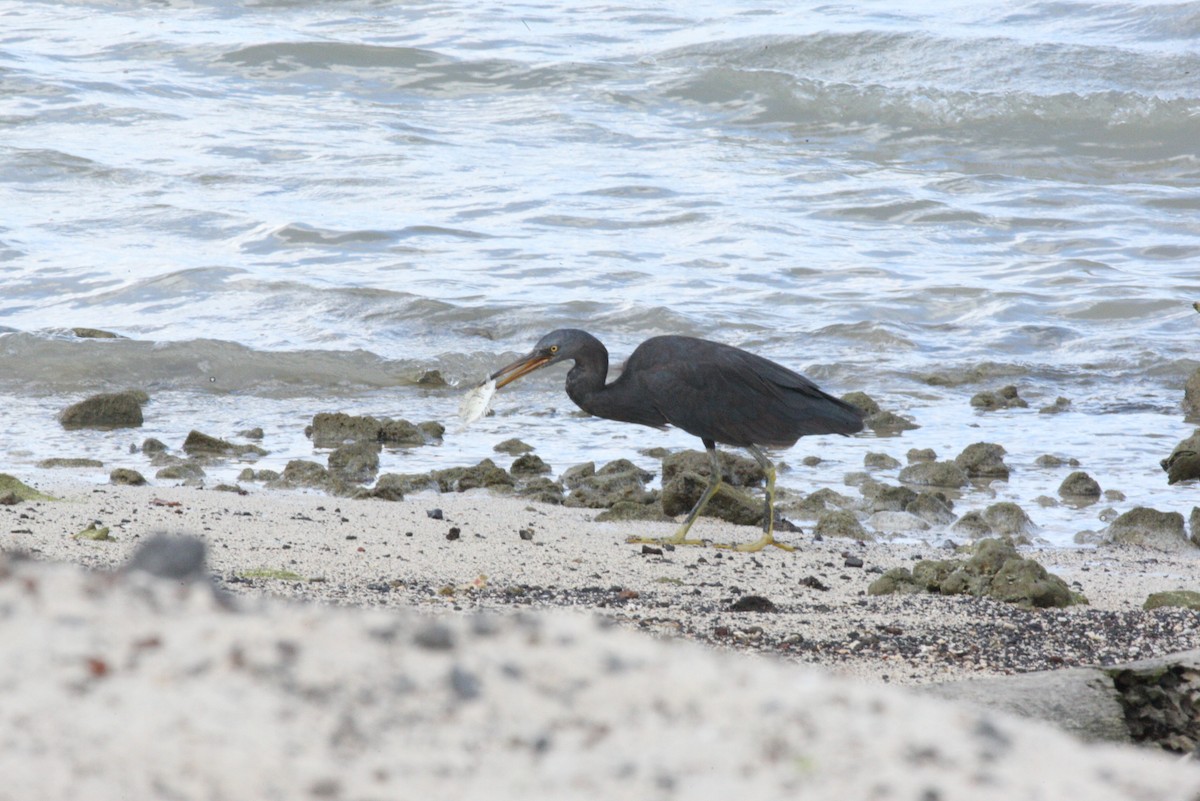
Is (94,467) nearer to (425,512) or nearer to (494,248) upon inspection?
(425,512)

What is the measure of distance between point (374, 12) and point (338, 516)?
19.8 m

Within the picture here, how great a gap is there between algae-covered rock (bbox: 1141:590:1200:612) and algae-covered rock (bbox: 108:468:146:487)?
14.8 feet

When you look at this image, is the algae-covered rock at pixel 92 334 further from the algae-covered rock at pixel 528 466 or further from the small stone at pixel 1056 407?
the small stone at pixel 1056 407

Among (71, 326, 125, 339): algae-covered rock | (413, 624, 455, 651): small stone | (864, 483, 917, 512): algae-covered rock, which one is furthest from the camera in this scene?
(71, 326, 125, 339): algae-covered rock

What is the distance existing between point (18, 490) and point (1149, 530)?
16.1 ft

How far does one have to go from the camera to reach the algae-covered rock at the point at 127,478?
7.07 meters

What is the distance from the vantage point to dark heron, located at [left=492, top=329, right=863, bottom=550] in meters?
6.85

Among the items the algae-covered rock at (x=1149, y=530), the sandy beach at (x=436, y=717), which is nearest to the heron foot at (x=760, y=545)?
the algae-covered rock at (x=1149, y=530)

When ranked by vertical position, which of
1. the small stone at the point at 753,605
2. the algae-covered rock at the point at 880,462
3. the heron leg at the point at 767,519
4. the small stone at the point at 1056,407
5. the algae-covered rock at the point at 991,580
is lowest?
the small stone at the point at 1056,407

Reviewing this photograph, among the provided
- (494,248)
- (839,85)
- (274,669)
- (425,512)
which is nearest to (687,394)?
(425,512)

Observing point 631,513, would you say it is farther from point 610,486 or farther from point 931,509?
point 931,509

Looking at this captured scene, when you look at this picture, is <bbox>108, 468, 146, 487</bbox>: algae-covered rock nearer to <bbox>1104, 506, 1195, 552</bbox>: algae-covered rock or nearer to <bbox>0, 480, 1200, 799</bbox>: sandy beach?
<bbox>1104, 506, 1195, 552</bbox>: algae-covered rock

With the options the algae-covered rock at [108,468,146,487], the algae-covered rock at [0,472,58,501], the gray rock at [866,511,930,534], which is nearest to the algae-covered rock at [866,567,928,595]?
the gray rock at [866,511,930,534]

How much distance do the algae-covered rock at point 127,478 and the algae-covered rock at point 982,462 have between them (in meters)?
4.21
